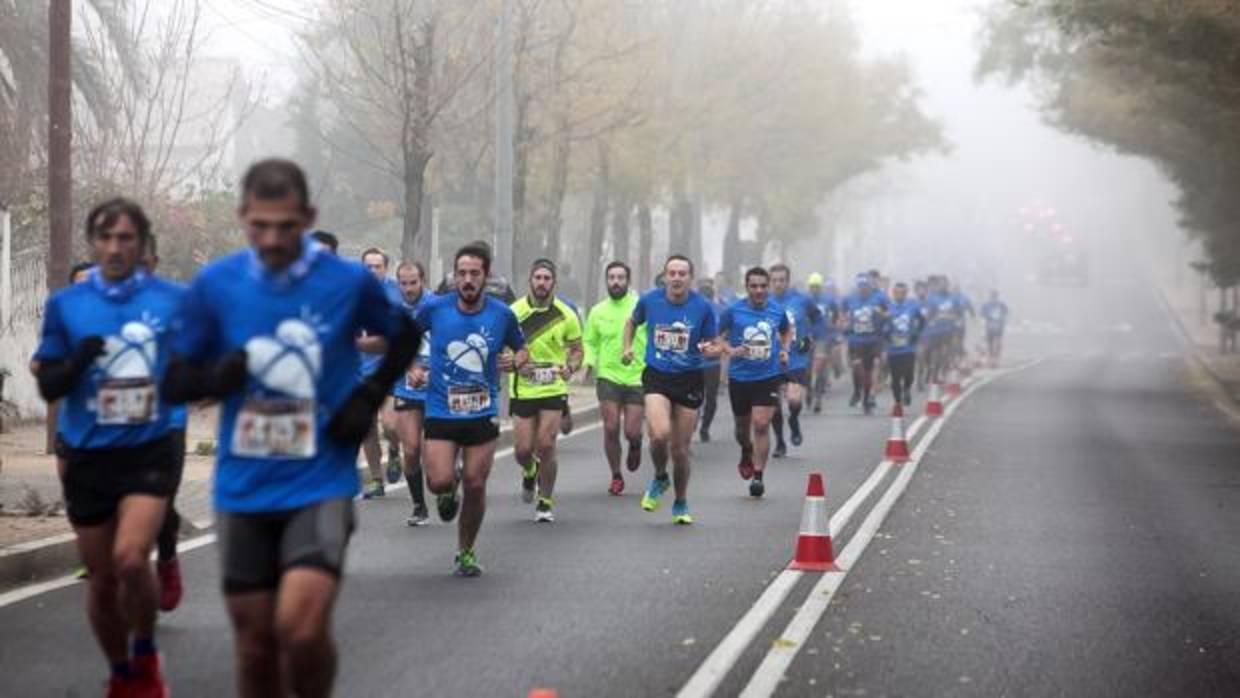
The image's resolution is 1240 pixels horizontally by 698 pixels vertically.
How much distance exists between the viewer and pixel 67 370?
8.01 m

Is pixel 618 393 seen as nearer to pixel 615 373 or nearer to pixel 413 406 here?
pixel 615 373

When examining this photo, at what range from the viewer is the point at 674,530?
49.4ft

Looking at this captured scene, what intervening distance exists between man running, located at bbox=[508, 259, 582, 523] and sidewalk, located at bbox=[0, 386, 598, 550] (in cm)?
236

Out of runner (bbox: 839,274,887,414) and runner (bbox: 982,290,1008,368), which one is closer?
runner (bbox: 839,274,887,414)

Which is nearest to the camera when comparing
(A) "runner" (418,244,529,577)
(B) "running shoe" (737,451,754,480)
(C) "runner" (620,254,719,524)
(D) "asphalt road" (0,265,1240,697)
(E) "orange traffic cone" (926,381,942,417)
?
(D) "asphalt road" (0,265,1240,697)

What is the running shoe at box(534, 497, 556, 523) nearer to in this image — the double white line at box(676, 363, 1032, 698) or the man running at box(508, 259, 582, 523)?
the man running at box(508, 259, 582, 523)

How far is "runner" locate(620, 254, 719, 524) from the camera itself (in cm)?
1578

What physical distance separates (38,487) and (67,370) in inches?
355

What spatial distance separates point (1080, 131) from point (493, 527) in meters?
33.5

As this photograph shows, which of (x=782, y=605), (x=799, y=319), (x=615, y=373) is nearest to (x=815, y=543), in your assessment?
(x=782, y=605)

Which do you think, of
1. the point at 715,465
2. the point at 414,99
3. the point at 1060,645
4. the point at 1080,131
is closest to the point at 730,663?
the point at 1060,645

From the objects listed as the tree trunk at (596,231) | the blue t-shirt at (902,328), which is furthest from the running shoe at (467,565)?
the tree trunk at (596,231)

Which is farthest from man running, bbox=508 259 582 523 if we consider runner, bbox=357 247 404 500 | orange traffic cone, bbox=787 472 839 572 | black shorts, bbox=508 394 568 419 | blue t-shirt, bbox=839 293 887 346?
blue t-shirt, bbox=839 293 887 346

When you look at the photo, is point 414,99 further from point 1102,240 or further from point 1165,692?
point 1102,240
